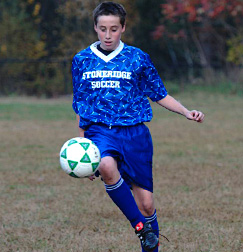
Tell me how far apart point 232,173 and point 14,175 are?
3288mm

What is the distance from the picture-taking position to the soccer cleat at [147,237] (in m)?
4.48

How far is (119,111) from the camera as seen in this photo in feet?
15.5

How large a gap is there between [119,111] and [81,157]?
51cm

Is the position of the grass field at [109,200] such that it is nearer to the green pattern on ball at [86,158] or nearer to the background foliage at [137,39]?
the green pattern on ball at [86,158]

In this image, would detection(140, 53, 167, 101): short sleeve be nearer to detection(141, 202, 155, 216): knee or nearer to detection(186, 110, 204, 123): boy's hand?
detection(186, 110, 204, 123): boy's hand

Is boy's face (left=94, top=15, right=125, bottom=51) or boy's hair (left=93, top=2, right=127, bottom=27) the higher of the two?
boy's hair (left=93, top=2, right=127, bottom=27)

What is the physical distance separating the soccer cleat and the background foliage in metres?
22.8

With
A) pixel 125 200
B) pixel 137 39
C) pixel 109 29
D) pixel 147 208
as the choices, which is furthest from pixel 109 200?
pixel 137 39

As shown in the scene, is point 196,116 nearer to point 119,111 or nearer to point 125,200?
point 119,111

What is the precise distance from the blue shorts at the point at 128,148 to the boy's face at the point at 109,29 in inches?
25.9

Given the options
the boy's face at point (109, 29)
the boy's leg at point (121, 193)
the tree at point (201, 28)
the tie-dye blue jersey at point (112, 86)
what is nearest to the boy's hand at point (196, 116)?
the tie-dye blue jersey at point (112, 86)

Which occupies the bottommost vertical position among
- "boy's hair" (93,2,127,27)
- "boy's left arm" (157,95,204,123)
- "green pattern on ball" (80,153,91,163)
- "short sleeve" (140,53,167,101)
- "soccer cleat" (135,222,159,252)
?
"soccer cleat" (135,222,159,252)

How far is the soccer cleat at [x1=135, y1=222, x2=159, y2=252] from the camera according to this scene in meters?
4.48

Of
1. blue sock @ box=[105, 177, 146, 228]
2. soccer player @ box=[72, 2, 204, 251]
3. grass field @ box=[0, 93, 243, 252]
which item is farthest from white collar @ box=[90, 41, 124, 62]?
grass field @ box=[0, 93, 243, 252]
